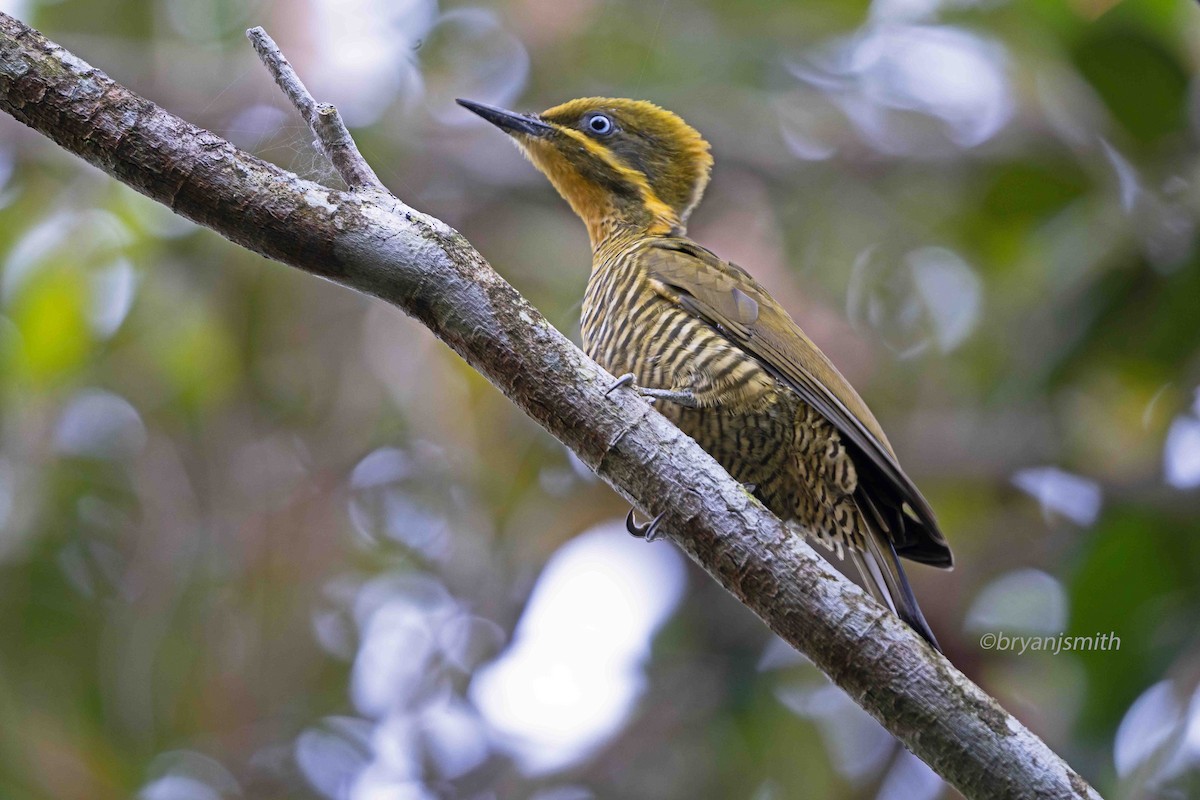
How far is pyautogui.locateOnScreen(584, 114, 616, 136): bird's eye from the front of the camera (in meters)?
4.20

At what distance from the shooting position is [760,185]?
6.41 metres

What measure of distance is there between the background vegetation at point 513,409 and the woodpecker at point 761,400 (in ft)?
4.81

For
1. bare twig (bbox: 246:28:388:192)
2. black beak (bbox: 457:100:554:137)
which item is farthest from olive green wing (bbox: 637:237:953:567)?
bare twig (bbox: 246:28:388:192)

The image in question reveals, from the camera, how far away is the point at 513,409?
545 cm

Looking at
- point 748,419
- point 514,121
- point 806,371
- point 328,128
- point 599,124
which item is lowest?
point 748,419

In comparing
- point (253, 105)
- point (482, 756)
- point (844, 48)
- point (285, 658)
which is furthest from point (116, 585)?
point (844, 48)

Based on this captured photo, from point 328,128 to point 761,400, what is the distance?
141cm

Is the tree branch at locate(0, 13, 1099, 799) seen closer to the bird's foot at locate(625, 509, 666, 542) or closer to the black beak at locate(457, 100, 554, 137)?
the bird's foot at locate(625, 509, 666, 542)

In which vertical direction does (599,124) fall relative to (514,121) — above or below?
above

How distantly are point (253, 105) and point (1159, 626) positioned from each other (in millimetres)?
3780

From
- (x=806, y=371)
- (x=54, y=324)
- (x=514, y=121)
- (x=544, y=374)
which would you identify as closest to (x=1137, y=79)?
(x=806, y=371)

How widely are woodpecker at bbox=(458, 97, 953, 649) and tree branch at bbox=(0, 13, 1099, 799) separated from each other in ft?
2.05

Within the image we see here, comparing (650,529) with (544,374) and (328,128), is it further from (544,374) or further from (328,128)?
(328,128)

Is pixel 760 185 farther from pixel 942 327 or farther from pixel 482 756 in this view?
pixel 482 756
